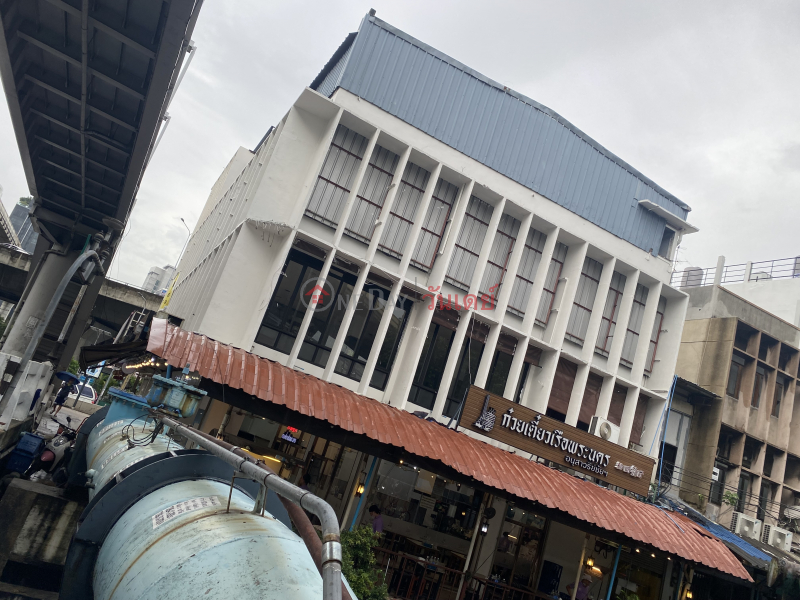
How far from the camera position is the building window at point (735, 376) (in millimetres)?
22891

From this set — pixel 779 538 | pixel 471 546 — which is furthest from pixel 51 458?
pixel 779 538

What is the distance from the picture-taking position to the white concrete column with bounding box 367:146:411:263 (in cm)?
1530

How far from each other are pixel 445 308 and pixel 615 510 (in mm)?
7372

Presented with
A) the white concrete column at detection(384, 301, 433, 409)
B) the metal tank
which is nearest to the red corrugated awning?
the white concrete column at detection(384, 301, 433, 409)

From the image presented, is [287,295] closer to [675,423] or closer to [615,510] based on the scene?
[615,510]

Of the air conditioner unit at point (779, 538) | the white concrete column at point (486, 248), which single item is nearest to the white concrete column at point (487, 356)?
the white concrete column at point (486, 248)

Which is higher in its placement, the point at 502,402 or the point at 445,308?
the point at 445,308

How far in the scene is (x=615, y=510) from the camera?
559 inches

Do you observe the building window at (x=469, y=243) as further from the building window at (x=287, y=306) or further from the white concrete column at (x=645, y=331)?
the white concrete column at (x=645, y=331)

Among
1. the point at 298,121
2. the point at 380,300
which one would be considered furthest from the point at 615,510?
the point at 298,121

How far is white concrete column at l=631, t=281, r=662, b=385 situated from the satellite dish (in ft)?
38.1

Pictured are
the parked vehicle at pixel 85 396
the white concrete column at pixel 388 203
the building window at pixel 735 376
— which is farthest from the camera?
the parked vehicle at pixel 85 396

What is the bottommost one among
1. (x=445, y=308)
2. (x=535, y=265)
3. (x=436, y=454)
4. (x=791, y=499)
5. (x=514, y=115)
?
(x=436, y=454)

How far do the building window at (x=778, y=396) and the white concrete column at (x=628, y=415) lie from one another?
1039cm
